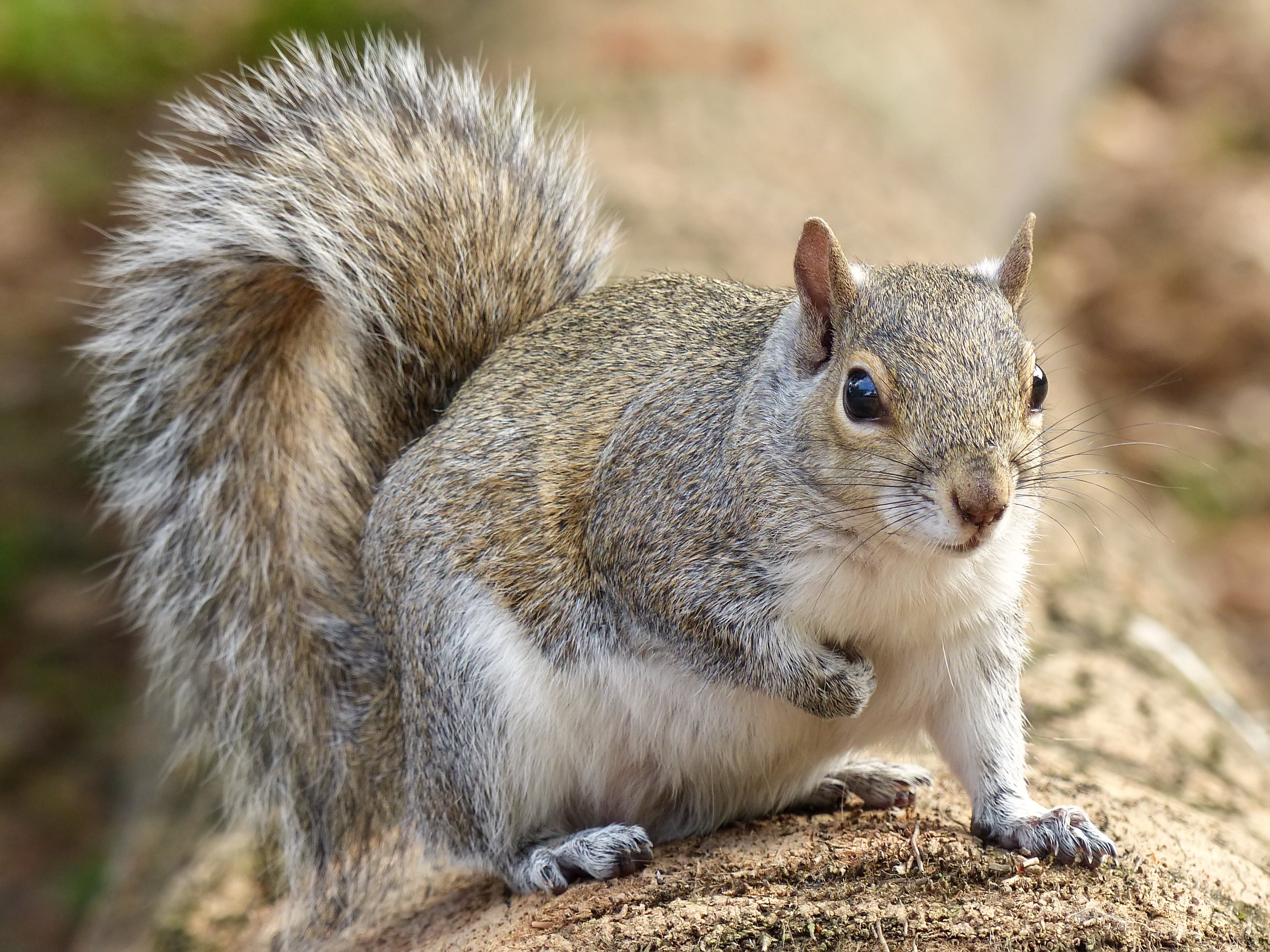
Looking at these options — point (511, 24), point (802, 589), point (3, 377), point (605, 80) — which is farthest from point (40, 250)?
point (802, 589)

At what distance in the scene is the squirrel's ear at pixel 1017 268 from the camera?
215 centimetres

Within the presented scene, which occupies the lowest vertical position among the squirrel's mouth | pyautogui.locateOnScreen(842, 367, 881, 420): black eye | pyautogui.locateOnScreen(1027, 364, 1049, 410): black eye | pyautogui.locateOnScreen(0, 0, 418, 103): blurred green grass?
the squirrel's mouth

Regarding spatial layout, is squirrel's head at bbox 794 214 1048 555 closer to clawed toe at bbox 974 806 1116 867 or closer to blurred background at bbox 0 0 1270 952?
clawed toe at bbox 974 806 1116 867

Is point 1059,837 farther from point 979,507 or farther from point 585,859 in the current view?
point 585,859

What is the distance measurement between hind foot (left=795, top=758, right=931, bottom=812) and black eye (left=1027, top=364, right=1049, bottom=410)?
0.75 metres

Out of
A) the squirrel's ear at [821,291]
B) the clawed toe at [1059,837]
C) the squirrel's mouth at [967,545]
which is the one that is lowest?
the clawed toe at [1059,837]

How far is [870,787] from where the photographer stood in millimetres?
2367

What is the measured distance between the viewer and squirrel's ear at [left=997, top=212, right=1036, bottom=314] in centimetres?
215

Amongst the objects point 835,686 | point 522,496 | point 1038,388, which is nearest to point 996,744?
point 835,686

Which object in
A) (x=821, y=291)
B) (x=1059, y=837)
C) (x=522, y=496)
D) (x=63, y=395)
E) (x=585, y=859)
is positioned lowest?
(x=585, y=859)

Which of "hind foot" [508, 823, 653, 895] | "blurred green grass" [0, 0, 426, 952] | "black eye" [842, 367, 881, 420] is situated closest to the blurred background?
"blurred green grass" [0, 0, 426, 952]

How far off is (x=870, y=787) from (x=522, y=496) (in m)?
0.80

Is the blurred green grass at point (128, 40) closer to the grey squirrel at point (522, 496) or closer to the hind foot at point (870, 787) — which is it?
the grey squirrel at point (522, 496)

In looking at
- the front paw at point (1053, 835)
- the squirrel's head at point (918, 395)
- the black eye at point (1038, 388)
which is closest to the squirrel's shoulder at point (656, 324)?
the squirrel's head at point (918, 395)
